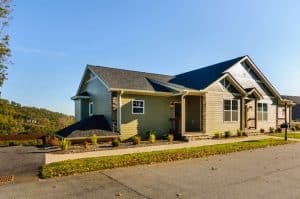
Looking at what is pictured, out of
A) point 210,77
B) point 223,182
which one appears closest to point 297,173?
point 223,182

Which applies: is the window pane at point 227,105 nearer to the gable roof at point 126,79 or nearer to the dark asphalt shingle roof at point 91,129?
the gable roof at point 126,79

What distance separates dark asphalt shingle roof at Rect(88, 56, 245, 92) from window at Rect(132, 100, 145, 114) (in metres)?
0.99

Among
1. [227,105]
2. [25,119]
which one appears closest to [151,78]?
[227,105]

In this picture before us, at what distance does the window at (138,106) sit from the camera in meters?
16.5

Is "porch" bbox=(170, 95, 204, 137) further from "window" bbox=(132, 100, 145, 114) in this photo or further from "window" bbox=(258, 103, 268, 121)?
"window" bbox=(258, 103, 268, 121)

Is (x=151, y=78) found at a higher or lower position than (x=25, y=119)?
higher

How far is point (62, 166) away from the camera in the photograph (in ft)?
26.9

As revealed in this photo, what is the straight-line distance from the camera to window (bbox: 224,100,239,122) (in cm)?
1959

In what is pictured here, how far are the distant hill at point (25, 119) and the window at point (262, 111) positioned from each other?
2015 centimetres

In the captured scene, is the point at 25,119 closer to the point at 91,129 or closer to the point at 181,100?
the point at 91,129

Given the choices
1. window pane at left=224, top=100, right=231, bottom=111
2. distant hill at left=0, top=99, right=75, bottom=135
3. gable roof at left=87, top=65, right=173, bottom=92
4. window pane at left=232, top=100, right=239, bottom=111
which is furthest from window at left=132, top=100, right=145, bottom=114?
distant hill at left=0, top=99, right=75, bottom=135

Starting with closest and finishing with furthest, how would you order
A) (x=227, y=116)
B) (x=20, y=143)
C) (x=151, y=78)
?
(x=20, y=143), (x=227, y=116), (x=151, y=78)

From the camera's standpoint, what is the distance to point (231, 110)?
19.9 m

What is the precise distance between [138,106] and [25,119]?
21126 mm
